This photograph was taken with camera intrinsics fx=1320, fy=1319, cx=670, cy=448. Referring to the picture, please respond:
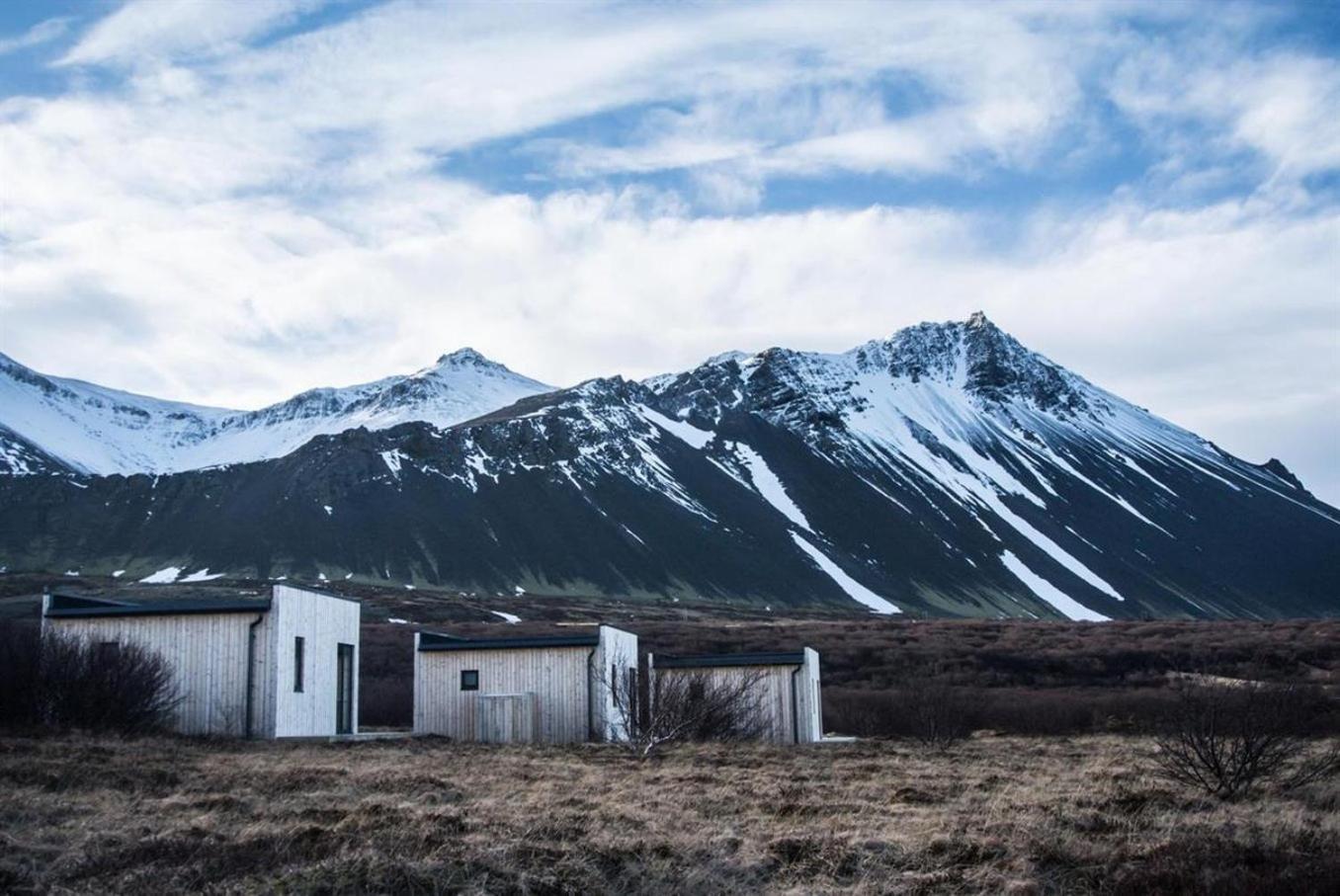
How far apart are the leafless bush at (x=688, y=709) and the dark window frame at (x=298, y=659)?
6.69 meters

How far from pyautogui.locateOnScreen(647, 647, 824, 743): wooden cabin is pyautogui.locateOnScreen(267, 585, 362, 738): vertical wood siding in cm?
824

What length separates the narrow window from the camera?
28.0m

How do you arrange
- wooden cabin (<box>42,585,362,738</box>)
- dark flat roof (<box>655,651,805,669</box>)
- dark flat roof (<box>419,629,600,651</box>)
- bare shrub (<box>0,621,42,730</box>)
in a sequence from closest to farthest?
1. bare shrub (<box>0,621,42,730</box>)
2. wooden cabin (<box>42,585,362,738</box>)
3. dark flat roof (<box>419,629,600,651</box>)
4. dark flat roof (<box>655,651,805,669</box>)

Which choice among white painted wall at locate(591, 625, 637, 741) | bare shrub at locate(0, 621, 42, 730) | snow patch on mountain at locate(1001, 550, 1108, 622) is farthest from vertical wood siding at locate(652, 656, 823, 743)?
snow patch on mountain at locate(1001, 550, 1108, 622)

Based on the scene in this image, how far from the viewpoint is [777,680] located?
3503cm

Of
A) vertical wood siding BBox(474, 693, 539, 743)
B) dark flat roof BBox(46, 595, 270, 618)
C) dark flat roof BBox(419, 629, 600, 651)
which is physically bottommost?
vertical wood siding BBox(474, 693, 539, 743)

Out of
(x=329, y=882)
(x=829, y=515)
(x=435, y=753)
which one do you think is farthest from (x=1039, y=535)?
(x=329, y=882)

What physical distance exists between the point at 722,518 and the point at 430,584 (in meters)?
44.5

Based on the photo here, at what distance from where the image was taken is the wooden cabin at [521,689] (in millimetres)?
31812

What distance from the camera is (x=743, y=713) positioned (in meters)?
32.4

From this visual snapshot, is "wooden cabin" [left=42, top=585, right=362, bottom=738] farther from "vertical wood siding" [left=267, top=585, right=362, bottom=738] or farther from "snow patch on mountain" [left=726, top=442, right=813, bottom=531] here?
"snow patch on mountain" [left=726, top=442, right=813, bottom=531]

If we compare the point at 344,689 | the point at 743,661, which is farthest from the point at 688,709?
the point at 344,689

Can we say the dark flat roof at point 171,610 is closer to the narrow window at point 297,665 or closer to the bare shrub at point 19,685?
the narrow window at point 297,665

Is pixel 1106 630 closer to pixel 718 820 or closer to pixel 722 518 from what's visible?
pixel 718 820
